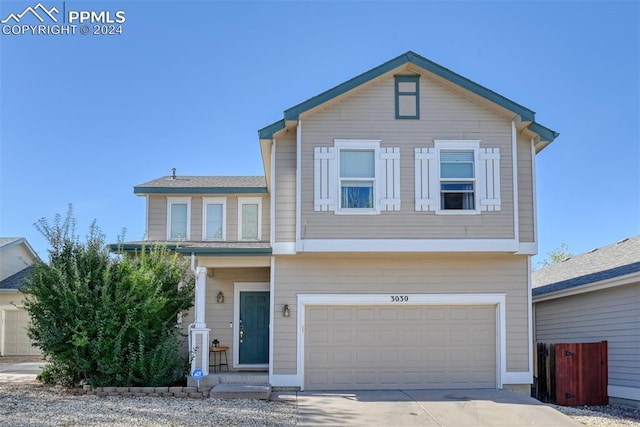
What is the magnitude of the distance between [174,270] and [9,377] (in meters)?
5.06

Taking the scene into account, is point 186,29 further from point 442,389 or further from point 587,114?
point 587,114

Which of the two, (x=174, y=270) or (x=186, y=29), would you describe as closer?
(x=174, y=270)

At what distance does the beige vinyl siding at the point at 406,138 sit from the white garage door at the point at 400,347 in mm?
1759

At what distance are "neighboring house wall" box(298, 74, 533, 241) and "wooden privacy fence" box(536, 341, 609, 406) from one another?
2725 mm

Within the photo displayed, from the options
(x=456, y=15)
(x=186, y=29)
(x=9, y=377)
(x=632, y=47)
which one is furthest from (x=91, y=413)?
(x=632, y=47)

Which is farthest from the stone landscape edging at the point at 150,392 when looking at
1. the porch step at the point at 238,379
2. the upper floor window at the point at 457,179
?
the upper floor window at the point at 457,179

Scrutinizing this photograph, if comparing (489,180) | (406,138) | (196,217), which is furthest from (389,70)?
(196,217)

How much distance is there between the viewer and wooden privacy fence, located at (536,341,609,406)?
14.2 m

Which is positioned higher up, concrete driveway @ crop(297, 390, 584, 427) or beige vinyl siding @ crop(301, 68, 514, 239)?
beige vinyl siding @ crop(301, 68, 514, 239)

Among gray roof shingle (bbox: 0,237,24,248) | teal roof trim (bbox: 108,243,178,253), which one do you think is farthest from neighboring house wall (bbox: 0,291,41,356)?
teal roof trim (bbox: 108,243,178,253)

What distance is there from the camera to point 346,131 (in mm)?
13805

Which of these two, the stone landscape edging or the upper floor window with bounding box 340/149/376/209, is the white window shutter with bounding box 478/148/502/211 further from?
the stone landscape edging

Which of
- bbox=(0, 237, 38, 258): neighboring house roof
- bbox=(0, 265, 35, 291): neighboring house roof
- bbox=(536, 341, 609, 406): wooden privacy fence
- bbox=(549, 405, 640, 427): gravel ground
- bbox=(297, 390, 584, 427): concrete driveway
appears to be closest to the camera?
bbox=(297, 390, 584, 427): concrete driveway

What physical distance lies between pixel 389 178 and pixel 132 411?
6.58m
